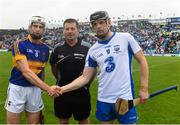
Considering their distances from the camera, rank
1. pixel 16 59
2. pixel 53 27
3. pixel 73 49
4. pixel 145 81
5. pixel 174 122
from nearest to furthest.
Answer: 1. pixel 145 81
2. pixel 16 59
3. pixel 73 49
4. pixel 174 122
5. pixel 53 27

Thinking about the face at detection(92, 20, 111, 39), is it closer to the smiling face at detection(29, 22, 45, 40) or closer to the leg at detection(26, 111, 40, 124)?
the smiling face at detection(29, 22, 45, 40)

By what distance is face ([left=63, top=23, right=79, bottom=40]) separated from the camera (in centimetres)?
667

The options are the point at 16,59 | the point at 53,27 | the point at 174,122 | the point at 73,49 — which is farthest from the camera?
the point at 53,27

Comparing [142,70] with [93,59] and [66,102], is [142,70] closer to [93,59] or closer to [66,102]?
[93,59]

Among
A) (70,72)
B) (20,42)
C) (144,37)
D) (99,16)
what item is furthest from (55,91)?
(144,37)

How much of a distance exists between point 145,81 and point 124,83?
292mm

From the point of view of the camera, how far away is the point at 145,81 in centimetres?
577

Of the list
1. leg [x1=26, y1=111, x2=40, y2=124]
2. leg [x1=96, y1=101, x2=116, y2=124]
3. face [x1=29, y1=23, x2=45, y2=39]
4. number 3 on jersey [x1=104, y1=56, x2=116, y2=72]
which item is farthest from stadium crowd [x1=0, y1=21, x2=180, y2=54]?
number 3 on jersey [x1=104, y1=56, x2=116, y2=72]

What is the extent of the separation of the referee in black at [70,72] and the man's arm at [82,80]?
1.72ft

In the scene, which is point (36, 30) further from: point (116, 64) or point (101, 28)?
point (116, 64)

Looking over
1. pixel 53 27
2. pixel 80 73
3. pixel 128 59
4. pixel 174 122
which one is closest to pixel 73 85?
pixel 80 73

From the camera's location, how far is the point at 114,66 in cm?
577

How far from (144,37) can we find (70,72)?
61.9 m

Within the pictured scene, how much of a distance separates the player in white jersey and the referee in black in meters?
1.06
